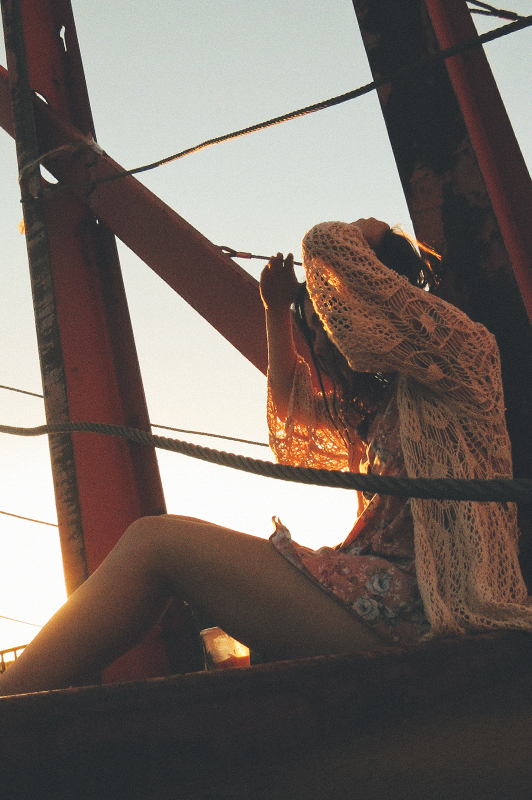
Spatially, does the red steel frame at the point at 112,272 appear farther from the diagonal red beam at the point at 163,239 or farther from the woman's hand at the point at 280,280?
the woman's hand at the point at 280,280

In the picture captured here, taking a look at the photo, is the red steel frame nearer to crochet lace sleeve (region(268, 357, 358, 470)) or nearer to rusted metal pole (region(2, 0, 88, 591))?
rusted metal pole (region(2, 0, 88, 591))

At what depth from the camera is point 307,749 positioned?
815mm

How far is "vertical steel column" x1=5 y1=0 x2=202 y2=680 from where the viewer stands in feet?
6.62

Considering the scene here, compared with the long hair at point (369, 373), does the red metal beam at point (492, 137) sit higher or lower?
higher

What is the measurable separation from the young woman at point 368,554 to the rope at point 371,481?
0.17 metres

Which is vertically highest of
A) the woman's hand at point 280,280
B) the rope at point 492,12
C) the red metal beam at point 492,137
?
the rope at point 492,12

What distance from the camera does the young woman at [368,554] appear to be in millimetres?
1142

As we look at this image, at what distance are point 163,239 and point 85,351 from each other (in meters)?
0.43

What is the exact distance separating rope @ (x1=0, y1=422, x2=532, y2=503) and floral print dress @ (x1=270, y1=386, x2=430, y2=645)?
253 millimetres

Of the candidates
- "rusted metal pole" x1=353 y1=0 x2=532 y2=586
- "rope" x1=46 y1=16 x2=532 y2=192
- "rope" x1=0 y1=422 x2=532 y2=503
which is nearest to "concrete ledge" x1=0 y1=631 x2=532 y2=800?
"rope" x1=0 y1=422 x2=532 y2=503

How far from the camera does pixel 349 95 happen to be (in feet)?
5.54

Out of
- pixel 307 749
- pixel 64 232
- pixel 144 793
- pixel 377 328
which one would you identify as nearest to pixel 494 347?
pixel 377 328

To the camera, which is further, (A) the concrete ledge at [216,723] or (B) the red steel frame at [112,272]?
(B) the red steel frame at [112,272]

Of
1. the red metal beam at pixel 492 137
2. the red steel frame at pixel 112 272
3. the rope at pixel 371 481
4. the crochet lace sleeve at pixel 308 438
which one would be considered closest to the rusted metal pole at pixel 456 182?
the red metal beam at pixel 492 137
